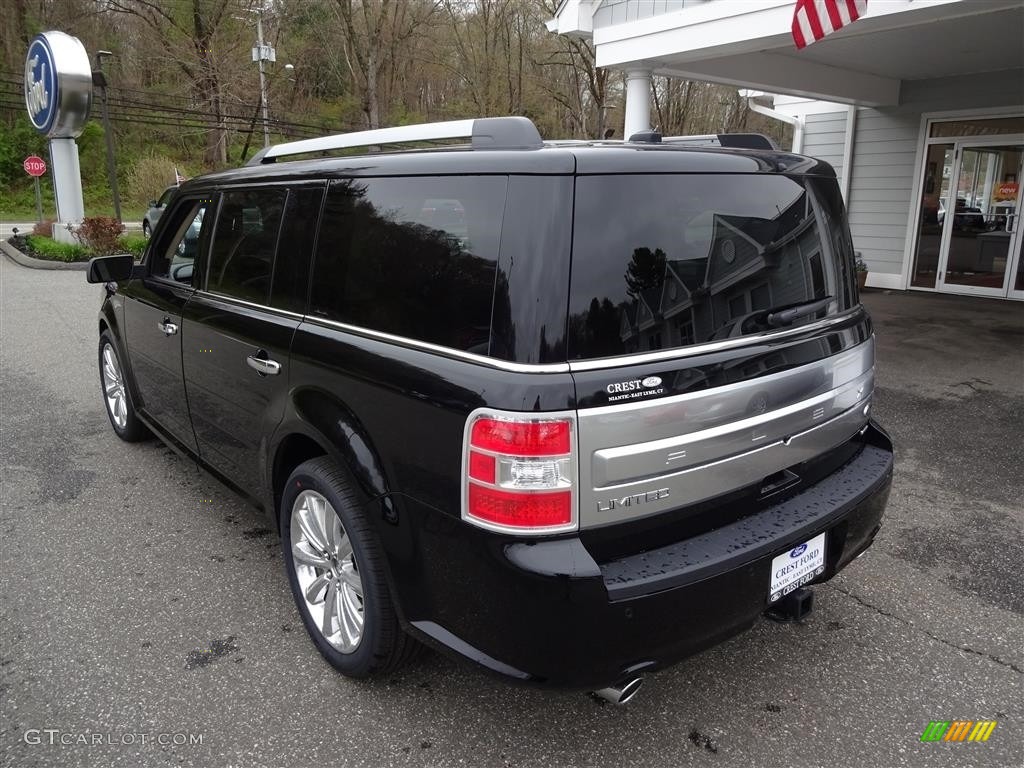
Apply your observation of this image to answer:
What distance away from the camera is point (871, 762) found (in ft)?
7.66

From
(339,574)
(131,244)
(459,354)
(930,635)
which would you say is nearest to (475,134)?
(459,354)

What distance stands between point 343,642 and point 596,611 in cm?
116

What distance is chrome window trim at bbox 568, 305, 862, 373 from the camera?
77.8 inches

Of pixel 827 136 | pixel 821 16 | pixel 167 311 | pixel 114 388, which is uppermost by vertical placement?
pixel 821 16

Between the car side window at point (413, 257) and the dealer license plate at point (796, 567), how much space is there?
1.17m

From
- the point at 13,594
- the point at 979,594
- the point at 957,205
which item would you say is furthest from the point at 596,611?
the point at 957,205

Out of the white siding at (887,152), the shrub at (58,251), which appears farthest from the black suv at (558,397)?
the shrub at (58,251)

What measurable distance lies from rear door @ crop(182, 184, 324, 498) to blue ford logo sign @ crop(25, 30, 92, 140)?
15879mm

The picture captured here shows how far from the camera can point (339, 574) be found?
2697 millimetres

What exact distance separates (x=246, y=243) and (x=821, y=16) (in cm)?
592

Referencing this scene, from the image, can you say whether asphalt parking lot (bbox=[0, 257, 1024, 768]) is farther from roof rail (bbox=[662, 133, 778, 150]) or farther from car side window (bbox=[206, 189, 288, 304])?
roof rail (bbox=[662, 133, 778, 150])

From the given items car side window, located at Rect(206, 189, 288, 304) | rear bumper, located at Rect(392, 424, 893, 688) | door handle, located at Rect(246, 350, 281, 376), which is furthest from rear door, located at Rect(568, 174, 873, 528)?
car side window, located at Rect(206, 189, 288, 304)

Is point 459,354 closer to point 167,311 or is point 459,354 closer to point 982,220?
point 167,311

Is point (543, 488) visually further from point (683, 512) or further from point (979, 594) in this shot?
point (979, 594)
